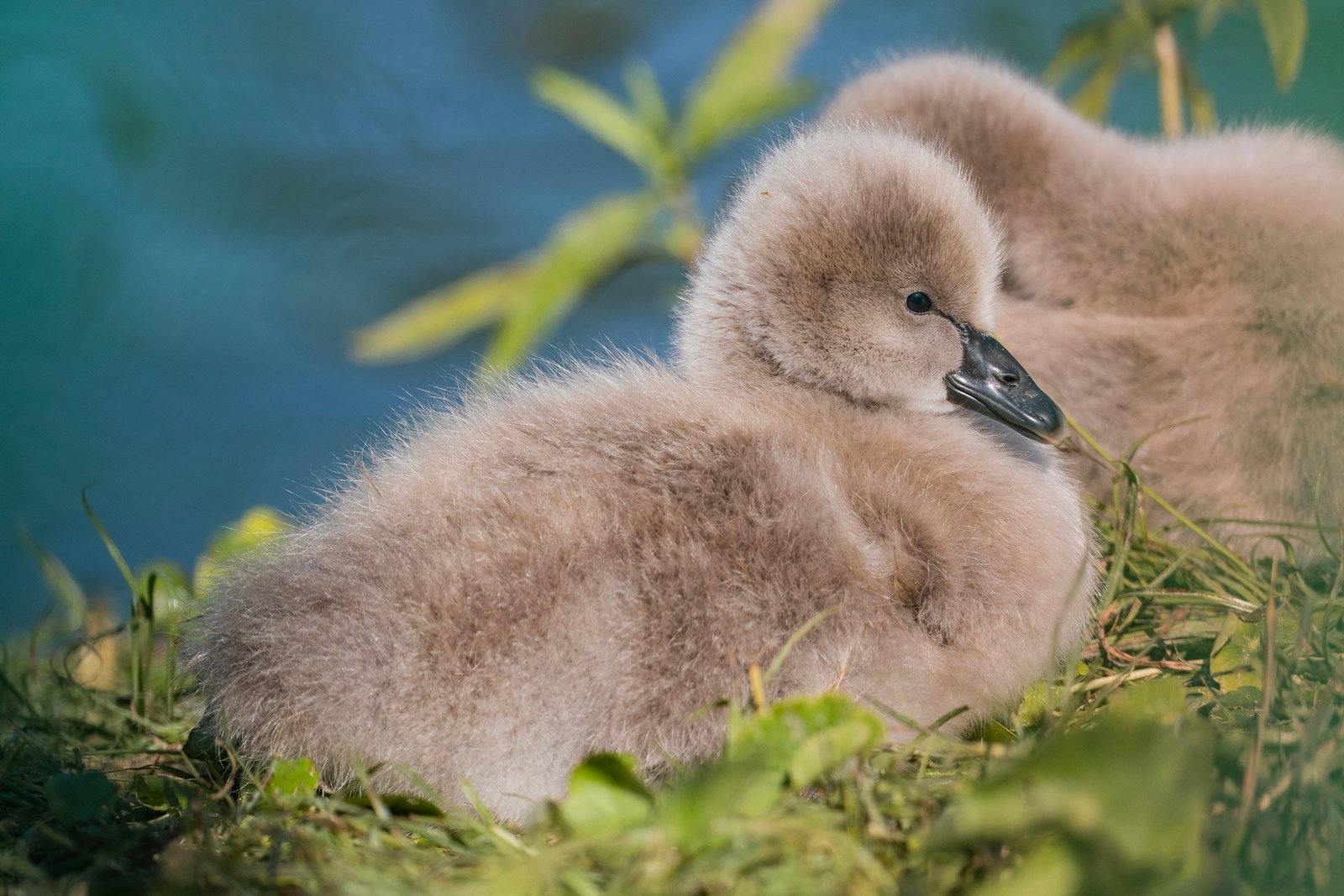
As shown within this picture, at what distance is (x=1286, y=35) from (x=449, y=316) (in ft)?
5.31

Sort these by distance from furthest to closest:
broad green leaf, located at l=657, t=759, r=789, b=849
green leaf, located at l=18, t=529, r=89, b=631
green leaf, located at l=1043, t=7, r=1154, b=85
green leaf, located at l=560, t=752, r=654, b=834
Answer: green leaf, located at l=1043, t=7, r=1154, b=85
green leaf, located at l=18, t=529, r=89, b=631
green leaf, located at l=560, t=752, r=654, b=834
broad green leaf, located at l=657, t=759, r=789, b=849

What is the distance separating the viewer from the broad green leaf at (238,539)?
133cm

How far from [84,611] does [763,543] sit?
4.57 ft

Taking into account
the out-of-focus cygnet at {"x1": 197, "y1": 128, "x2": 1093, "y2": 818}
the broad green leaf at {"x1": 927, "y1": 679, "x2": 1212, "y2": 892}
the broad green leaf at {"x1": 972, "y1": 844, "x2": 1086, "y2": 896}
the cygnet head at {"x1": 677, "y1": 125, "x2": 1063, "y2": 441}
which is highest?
the cygnet head at {"x1": 677, "y1": 125, "x2": 1063, "y2": 441}

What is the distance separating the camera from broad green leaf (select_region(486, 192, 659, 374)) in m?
2.15

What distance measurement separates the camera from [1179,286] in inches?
63.1

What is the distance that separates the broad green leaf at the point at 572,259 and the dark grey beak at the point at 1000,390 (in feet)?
3.14

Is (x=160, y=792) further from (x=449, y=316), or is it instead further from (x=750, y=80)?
(x=750, y=80)

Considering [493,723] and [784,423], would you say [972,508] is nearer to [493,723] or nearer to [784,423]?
[784,423]

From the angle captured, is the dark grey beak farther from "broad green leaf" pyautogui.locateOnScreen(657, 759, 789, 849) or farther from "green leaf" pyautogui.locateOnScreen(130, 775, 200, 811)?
"green leaf" pyautogui.locateOnScreen(130, 775, 200, 811)

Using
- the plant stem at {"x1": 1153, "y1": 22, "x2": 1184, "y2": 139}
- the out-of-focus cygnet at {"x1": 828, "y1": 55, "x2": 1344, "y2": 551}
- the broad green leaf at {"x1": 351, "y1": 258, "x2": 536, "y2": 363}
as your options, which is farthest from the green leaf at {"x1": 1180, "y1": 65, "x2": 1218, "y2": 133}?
the broad green leaf at {"x1": 351, "y1": 258, "x2": 536, "y2": 363}

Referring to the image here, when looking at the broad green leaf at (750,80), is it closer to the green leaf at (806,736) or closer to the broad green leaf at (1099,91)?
the broad green leaf at (1099,91)

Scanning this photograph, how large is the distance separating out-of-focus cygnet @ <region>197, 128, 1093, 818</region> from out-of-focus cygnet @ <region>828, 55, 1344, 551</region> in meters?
0.29

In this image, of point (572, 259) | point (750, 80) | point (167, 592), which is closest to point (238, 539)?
point (167, 592)
